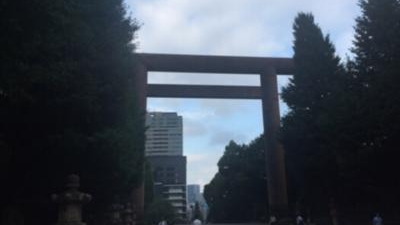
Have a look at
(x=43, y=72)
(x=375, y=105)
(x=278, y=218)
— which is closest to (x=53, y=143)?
(x=43, y=72)

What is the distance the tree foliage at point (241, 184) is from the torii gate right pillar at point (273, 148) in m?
9.93

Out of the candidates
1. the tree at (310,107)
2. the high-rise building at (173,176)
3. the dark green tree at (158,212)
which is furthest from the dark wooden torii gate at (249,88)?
the high-rise building at (173,176)

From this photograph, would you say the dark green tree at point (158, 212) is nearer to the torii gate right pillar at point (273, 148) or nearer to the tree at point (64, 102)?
the torii gate right pillar at point (273, 148)

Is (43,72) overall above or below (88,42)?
below

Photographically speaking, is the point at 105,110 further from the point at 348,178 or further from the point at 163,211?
the point at 163,211

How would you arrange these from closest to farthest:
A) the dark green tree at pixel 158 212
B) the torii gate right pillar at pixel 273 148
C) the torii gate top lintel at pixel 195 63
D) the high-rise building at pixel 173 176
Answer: the torii gate top lintel at pixel 195 63 → the torii gate right pillar at pixel 273 148 → the dark green tree at pixel 158 212 → the high-rise building at pixel 173 176

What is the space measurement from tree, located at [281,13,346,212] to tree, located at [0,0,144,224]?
1151 centimetres

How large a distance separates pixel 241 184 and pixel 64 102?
30.7m

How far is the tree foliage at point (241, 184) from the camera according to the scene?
131 feet

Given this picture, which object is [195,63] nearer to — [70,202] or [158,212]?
[70,202]

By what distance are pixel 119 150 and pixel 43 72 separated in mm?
→ 3435

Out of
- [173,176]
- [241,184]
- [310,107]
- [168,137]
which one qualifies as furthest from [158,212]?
[168,137]

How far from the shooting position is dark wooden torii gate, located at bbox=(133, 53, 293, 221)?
28.1 meters

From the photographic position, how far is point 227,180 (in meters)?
44.5
